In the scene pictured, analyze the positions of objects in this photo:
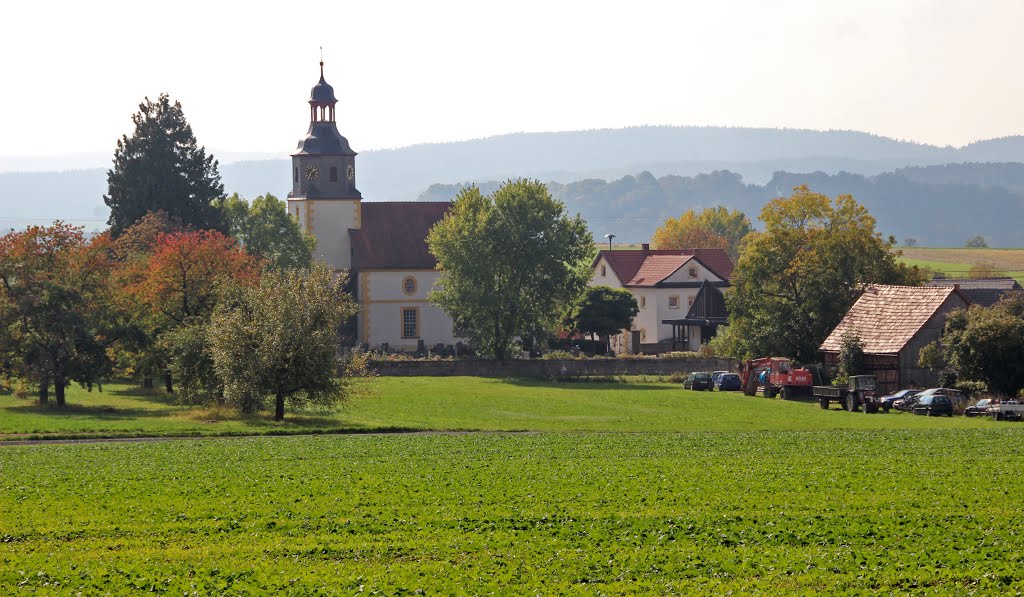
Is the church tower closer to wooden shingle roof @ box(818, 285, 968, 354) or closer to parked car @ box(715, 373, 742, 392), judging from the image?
parked car @ box(715, 373, 742, 392)

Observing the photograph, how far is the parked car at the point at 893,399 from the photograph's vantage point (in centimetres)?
5862

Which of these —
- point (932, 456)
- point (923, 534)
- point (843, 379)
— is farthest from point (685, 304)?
point (923, 534)

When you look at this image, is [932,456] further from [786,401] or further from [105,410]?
[105,410]

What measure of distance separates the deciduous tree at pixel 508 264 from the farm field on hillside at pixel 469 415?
1352 cm

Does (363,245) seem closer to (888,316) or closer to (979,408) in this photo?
(888,316)

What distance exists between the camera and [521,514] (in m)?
27.2

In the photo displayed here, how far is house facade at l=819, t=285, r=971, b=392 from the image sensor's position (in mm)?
64000

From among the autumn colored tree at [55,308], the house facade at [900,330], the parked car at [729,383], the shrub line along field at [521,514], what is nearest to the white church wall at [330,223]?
the parked car at [729,383]

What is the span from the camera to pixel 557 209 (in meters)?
86.2

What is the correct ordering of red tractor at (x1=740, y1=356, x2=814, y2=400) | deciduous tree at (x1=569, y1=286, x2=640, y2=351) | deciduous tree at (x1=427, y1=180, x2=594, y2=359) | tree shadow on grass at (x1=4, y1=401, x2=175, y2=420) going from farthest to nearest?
deciduous tree at (x1=569, y1=286, x2=640, y2=351)
deciduous tree at (x1=427, y1=180, x2=594, y2=359)
red tractor at (x1=740, y1=356, x2=814, y2=400)
tree shadow on grass at (x1=4, y1=401, x2=175, y2=420)

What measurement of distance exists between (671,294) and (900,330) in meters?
43.2

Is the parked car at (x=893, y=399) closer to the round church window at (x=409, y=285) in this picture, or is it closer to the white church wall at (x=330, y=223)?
the round church window at (x=409, y=285)

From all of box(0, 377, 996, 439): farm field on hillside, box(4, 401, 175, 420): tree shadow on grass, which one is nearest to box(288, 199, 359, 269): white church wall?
box(0, 377, 996, 439): farm field on hillside

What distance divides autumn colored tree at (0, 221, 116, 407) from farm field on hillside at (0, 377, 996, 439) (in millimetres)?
1766
